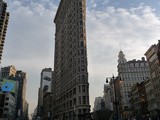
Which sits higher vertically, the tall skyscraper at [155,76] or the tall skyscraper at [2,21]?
the tall skyscraper at [2,21]

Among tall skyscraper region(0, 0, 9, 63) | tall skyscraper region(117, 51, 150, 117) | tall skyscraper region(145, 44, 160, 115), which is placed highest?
tall skyscraper region(0, 0, 9, 63)

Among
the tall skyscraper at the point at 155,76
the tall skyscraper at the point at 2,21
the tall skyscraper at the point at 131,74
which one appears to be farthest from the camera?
the tall skyscraper at the point at 131,74

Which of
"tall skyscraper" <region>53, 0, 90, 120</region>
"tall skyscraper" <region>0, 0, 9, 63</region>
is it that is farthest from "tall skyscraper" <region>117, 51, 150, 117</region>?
"tall skyscraper" <region>0, 0, 9, 63</region>

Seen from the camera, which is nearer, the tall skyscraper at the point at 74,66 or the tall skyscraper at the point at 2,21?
the tall skyscraper at the point at 74,66

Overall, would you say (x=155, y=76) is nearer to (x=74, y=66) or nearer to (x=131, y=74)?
(x=74, y=66)

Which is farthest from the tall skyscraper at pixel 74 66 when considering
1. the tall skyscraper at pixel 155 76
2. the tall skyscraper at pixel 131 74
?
the tall skyscraper at pixel 131 74

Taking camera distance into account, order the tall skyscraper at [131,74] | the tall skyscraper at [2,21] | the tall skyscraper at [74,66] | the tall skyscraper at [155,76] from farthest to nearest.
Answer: the tall skyscraper at [131,74] < the tall skyscraper at [2,21] < the tall skyscraper at [74,66] < the tall skyscraper at [155,76]

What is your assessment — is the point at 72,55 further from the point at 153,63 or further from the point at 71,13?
the point at 153,63

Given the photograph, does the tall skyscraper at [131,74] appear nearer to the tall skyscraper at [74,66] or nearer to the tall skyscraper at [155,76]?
the tall skyscraper at [74,66]

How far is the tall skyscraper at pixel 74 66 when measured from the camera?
3322 inches

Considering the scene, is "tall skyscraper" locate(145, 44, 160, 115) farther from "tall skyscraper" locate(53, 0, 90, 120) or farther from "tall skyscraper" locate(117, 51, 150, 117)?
"tall skyscraper" locate(117, 51, 150, 117)

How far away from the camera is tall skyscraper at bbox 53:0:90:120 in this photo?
8438cm

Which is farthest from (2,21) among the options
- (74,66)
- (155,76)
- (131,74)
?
(155,76)

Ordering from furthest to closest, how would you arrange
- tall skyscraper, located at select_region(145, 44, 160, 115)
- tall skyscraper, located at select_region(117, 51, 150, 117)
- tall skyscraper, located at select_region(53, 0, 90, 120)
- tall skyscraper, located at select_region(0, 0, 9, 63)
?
tall skyscraper, located at select_region(117, 51, 150, 117)
tall skyscraper, located at select_region(0, 0, 9, 63)
tall skyscraper, located at select_region(53, 0, 90, 120)
tall skyscraper, located at select_region(145, 44, 160, 115)
